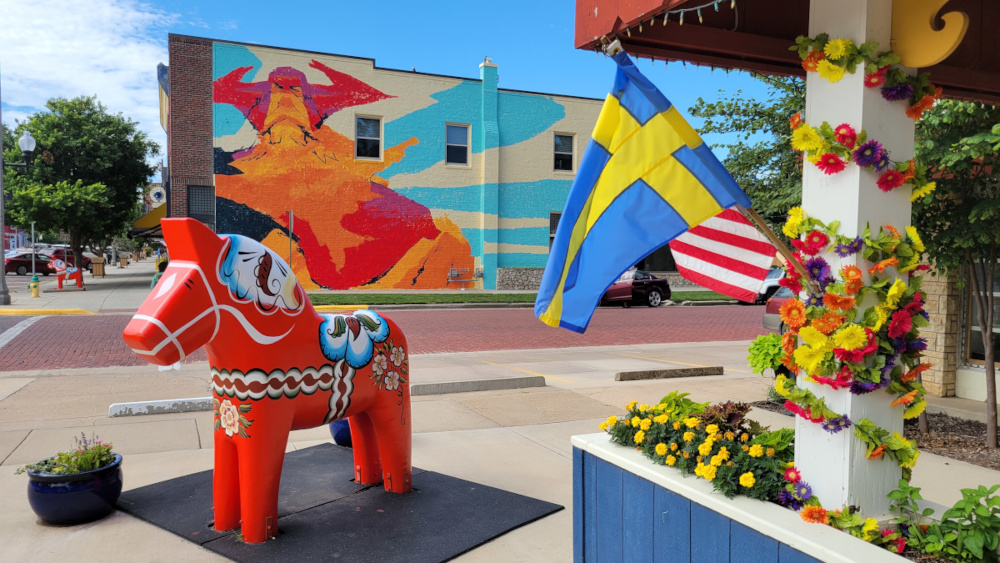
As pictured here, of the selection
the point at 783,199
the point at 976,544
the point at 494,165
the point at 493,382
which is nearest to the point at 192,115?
the point at 494,165

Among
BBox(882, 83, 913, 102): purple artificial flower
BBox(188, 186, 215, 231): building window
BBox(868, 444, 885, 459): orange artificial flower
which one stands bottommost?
BBox(868, 444, 885, 459): orange artificial flower

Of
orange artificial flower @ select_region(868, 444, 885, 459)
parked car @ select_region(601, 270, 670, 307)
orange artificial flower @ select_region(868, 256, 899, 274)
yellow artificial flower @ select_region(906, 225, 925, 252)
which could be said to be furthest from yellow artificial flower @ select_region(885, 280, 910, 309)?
parked car @ select_region(601, 270, 670, 307)

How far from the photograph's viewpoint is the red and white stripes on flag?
12.4 ft

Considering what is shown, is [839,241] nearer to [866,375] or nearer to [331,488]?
[866,375]

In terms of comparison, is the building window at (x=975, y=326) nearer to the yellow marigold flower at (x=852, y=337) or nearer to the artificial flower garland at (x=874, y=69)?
the artificial flower garland at (x=874, y=69)

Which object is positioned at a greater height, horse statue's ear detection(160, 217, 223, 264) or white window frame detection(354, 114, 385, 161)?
white window frame detection(354, 114, 385, 161)

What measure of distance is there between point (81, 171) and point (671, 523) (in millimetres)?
36385

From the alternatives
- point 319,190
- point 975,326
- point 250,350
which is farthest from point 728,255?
point 319,190

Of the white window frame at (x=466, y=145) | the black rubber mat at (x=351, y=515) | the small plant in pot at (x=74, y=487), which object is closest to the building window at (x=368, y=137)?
the white window frame at (x=466, y=145)

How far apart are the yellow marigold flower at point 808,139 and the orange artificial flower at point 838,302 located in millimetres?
625

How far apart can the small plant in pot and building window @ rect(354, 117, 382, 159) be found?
21806 mm

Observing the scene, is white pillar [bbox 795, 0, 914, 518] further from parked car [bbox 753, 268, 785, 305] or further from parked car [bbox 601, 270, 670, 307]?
parked car [bbox 753, 268, 785, 305]

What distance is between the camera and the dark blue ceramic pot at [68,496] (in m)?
4.32

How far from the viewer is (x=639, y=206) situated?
115 inches
